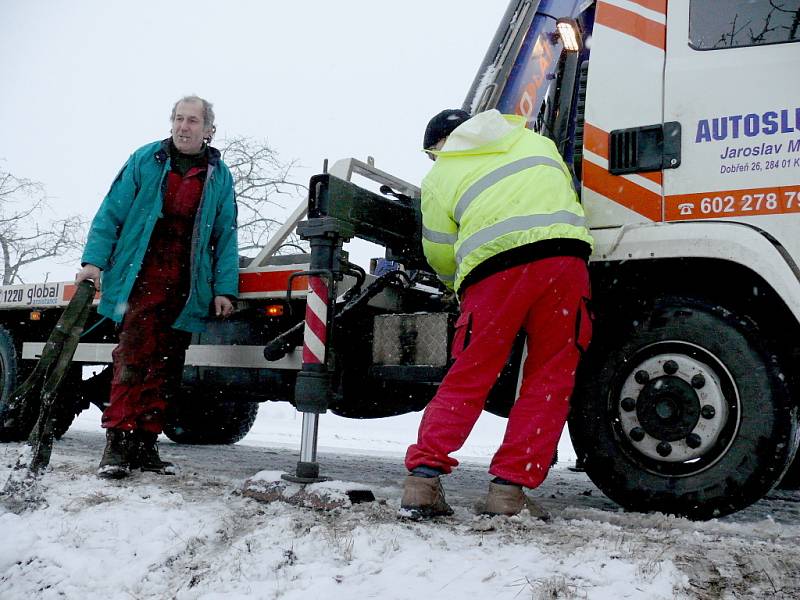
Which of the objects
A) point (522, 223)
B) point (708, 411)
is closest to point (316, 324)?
point (522, 223)

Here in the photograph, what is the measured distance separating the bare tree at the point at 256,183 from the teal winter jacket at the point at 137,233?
1034 centimetres

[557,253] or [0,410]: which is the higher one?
[557,253]

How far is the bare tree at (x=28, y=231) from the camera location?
56.4 feet

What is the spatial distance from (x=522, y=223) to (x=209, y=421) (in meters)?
4.57

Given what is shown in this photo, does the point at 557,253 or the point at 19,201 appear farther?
the point at 19,201

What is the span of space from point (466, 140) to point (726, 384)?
55.4 inches

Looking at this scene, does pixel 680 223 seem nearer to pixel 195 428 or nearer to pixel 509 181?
pixel 509 181

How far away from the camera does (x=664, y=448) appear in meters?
2.88

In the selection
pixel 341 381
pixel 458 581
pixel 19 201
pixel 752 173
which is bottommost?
pixel 458 581

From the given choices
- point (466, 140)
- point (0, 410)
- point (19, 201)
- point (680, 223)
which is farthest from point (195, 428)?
point (19, 201)

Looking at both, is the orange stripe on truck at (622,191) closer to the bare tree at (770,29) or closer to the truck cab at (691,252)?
the truck cab at (691,252)

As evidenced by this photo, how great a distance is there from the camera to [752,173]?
292cm

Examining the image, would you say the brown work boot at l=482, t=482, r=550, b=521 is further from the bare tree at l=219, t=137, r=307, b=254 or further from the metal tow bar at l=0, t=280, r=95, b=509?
the bare tree at l=219, t=137, r=307, b=254

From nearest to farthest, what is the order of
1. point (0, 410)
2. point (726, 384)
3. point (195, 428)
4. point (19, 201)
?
point (726, 384) → point (0, 410) → point (195, 428) → point (19, 201)
